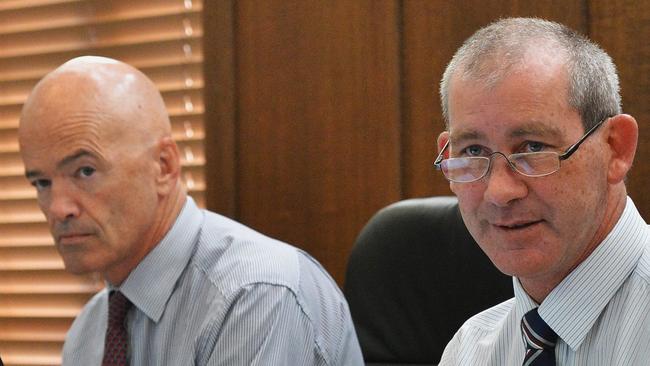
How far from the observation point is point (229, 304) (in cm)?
209

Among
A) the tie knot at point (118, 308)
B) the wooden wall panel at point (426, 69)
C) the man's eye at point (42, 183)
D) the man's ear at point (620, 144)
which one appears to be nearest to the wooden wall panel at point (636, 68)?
the wooden wall panel at point (426, 69)

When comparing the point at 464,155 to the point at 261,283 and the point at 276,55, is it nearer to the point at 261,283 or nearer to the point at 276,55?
the point at 261,283

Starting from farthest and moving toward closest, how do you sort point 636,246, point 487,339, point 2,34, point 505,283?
1. point 2,34
2. point 505,283
3. point 487,339
4. point 636,246

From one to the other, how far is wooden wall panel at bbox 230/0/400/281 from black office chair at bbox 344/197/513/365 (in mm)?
621

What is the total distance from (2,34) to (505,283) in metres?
2.21

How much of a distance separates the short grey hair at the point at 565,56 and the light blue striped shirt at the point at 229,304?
75cm

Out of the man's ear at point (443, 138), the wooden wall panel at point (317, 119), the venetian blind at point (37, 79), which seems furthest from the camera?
the venetian blind at point (37, 79)

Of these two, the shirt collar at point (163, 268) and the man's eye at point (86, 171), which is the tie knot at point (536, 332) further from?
the man's eye at point (86, 171)

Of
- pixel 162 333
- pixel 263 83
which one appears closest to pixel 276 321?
pixel 162 333

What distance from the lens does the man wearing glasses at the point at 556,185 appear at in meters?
1.46

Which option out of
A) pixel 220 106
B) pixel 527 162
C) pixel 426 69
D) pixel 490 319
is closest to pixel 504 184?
pixel 527 162

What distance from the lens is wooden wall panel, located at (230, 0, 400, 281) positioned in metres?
2.74

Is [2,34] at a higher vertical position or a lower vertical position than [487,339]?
higher

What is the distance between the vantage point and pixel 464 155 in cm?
154
